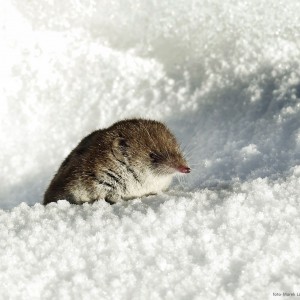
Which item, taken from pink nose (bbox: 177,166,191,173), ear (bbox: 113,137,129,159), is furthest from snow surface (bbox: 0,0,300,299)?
ear (bbox: 113,137,129,159)

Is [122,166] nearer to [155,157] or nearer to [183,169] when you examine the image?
[155,157]

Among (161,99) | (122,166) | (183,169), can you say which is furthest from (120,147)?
(161,99)

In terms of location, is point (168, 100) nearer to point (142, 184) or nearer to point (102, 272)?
point (142, 184)

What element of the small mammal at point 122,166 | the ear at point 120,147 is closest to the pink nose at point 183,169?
the small mammal at point 122,166

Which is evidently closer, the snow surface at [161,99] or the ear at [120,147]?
the snow surface at [161,99]

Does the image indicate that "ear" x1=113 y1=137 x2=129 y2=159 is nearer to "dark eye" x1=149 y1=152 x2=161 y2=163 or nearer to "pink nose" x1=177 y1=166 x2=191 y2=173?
"dark eye" x1=149 y1=152 x2=161 y2=163

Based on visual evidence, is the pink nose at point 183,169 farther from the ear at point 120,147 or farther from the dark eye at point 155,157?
the ear at point 120,147

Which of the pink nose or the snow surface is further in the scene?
the pink nose

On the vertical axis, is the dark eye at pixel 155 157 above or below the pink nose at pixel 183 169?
above

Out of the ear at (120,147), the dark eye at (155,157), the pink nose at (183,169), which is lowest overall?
the pink nose at (183,169)
